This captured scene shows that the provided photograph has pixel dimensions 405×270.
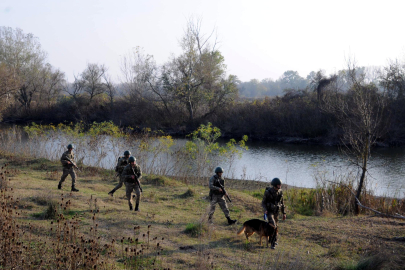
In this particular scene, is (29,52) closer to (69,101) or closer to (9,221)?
(69,101)

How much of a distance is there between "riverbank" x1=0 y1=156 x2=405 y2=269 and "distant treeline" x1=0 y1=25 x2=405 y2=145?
95.0ft

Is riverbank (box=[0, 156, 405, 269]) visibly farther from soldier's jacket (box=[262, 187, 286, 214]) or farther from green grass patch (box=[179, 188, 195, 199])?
soldier's jacket (box=[262, 187, 286, 214])

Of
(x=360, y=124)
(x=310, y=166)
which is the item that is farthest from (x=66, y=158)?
(x=310, y=166)

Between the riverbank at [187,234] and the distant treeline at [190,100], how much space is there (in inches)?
1140

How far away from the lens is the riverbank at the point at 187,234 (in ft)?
21.5

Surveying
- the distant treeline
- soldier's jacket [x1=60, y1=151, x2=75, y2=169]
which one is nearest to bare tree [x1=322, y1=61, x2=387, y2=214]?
soldier's jacket [x1=60, y1=151, x2=75, y2=169]

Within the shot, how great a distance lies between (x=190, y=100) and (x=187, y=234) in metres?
43.0

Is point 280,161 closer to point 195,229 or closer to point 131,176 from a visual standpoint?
point 131,176

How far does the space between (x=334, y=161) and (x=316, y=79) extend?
24.7 meters

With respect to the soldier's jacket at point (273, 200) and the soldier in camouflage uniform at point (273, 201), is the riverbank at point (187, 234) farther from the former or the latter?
the soldier's jacket at point (273, 200)

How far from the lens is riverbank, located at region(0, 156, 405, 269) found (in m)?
6.55

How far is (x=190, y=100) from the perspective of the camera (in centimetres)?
5106

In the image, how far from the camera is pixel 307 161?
29.5 metres

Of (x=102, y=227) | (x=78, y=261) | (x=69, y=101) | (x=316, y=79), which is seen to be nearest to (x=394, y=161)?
(x=316, y=79)
